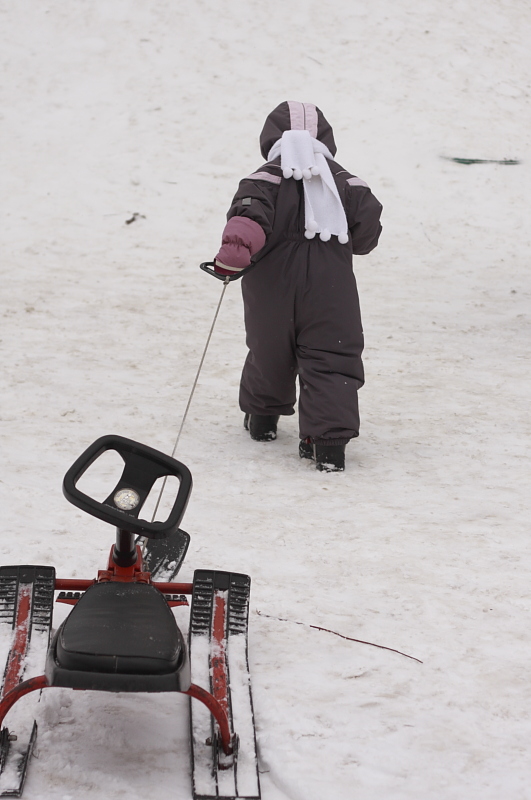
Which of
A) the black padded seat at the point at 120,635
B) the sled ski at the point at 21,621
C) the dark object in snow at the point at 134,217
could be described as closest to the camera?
the black padded seat at the point at 120,635

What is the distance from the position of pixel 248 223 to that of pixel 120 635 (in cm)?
203

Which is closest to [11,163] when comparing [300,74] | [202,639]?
[300,74]

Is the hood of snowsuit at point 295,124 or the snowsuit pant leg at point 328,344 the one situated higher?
the hood of snowsuit at point 295,124

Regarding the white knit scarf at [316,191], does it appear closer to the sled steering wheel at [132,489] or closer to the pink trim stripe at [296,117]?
the pink trim stripe at [296,117]

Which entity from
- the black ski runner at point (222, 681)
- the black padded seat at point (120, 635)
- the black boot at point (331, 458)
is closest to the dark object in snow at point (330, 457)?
the black boot at point (331, 458)

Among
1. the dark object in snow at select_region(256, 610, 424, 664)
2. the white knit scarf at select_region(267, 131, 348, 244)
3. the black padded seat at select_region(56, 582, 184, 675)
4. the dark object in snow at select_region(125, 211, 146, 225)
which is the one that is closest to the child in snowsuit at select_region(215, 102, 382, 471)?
the white knit scarf at select_region(267, 131, 348, 244)

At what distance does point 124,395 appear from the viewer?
4.57 meters

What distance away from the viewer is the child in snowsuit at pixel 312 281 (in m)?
3.68

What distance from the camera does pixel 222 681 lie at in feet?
6.94

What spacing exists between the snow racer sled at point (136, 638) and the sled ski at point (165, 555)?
0.14 metres

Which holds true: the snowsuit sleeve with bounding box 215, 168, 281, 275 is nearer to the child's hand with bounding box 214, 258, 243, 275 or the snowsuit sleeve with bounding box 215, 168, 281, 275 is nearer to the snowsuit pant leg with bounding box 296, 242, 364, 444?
the child's hand with bounding box 214, 258, 243, 275

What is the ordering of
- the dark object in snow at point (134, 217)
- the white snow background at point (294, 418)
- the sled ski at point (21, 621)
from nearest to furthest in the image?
the sled ski at point (21, 621) → the white snow background at point (294, 418) → the dark object in snow at point (134, 217)

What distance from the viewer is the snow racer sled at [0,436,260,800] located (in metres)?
1.78

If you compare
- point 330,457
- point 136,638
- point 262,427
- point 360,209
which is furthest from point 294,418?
point 136,638
